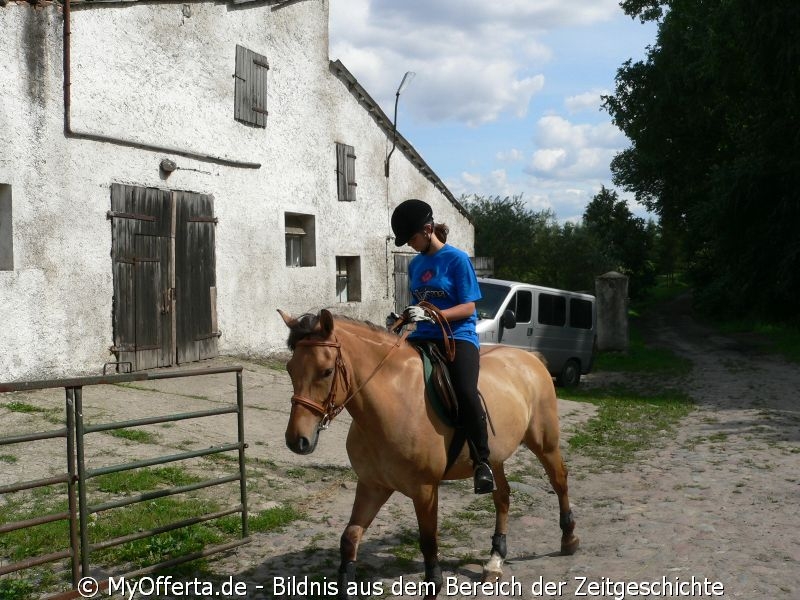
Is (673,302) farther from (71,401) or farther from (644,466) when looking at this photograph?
(71,401)

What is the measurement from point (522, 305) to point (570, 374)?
7.56ft

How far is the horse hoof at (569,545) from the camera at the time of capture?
5.64 metres

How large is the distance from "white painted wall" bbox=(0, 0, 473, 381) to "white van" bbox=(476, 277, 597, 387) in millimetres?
3765

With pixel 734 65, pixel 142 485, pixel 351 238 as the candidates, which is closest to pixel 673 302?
pixel 734 65

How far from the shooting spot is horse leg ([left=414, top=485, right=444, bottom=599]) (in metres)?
4.61

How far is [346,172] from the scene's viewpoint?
1762cm

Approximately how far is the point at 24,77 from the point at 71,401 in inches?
293

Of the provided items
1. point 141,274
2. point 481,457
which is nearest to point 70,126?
point 141,274

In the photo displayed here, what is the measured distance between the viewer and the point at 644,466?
883cm

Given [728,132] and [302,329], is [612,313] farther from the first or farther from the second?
[302,329]

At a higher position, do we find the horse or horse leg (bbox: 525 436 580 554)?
the horse

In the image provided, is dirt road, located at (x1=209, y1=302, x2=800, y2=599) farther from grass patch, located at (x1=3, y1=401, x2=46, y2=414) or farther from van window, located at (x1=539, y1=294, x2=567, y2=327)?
van window, located at (x1=539, y1=294, x2=567, y2=327)

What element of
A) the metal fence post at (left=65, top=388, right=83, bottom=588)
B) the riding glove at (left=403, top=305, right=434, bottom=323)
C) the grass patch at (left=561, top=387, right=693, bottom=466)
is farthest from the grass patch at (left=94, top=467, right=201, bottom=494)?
the grass patch at (left=561, top=387, right=693, bottom=466)

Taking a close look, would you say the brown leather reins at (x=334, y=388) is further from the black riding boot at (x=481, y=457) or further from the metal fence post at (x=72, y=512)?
the metal fence post at (x=72, y=512)
